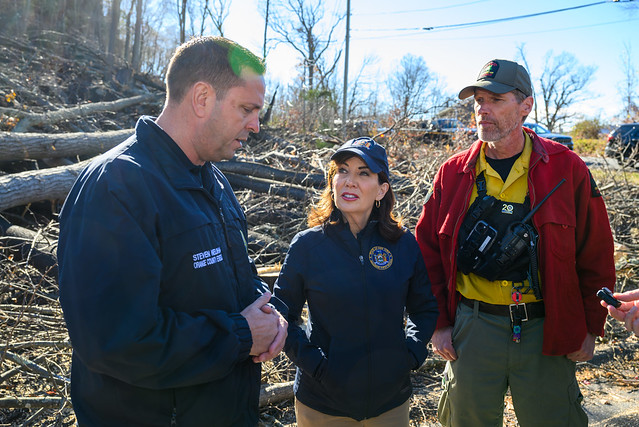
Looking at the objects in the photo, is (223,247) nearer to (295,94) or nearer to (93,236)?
(93,236)

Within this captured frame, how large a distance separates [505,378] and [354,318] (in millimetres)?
1121

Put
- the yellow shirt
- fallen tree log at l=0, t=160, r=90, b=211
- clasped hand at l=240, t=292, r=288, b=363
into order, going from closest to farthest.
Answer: clasped hand at l=240, t=292, r=288, b=363
the yellow shirt
fallen tree log at l=0, t=160, r=90, b=211

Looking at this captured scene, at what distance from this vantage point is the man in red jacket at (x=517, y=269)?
2689mm

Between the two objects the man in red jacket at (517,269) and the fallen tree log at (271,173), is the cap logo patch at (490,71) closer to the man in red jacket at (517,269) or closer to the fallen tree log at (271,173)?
the man in red jacket at (517,269)

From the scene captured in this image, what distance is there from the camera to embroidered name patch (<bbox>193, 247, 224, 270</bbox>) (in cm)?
177

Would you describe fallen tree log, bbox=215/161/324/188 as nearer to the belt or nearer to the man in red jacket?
the man in red jacket

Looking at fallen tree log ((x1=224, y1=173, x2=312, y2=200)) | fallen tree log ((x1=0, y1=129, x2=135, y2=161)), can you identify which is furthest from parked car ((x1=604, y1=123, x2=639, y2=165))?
fallen tree log ((x1=0, y1=129, x2=135, y2=161))

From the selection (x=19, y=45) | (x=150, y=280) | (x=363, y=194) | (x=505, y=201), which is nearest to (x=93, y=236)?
(x=150, y=280)

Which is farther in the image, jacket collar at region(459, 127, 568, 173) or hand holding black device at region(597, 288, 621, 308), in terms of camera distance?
jacket collar at region(459, 127, 568, 173)

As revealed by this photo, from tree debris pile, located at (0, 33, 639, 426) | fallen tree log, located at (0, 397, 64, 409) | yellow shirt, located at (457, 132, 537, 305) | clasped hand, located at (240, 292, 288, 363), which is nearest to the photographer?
clasped hand, located at (240, 292, 288, 363)

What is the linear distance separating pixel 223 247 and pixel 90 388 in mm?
705

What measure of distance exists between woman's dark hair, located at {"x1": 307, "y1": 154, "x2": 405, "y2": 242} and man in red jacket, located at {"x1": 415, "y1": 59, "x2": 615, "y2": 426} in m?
0.42

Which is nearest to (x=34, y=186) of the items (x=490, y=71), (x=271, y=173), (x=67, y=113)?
(x=271, y=173)

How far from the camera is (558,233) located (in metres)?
2.68
